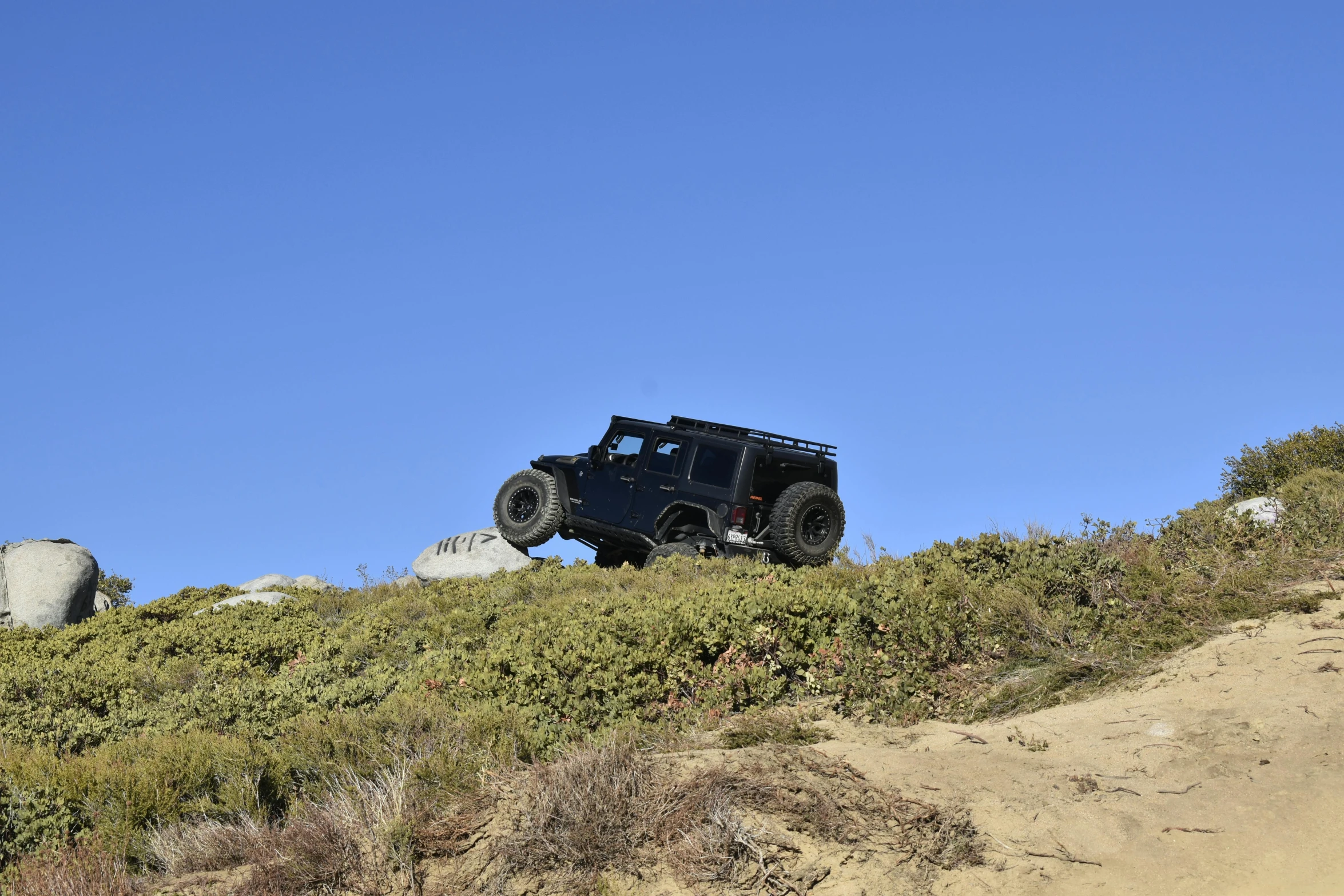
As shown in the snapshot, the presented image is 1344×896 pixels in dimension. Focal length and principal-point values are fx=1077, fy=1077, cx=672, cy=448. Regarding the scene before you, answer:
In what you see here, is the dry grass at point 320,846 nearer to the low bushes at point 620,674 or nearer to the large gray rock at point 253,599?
the low bushes at point 620,674

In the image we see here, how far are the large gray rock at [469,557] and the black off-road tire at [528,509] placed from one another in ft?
0.67

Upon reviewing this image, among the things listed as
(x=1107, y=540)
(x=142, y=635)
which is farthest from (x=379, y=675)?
Answer: (x=1107, y=540)

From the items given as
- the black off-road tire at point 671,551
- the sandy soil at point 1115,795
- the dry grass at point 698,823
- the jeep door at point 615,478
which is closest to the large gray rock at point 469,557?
the jeep door at point 615,478

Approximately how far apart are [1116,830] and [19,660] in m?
12.3

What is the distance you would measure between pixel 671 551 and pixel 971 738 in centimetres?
867

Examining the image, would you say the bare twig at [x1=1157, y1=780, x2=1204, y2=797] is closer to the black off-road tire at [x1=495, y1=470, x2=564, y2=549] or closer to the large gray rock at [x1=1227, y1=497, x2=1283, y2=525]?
the large gray rock at [x1=1227, y1=497, x2=1283, y2=525]

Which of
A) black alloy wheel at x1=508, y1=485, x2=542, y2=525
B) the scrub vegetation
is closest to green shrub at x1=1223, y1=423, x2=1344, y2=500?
the scrub vegetation

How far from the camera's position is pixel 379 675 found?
9.07 meters

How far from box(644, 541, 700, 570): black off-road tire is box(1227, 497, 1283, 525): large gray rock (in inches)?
257

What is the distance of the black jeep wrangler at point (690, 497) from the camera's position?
574 inches

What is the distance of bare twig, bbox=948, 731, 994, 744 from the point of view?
6.29m

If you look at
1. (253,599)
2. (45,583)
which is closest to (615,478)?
(253,599)

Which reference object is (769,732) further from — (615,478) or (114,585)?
(114,585)

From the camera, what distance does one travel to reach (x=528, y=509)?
17.2 meters
